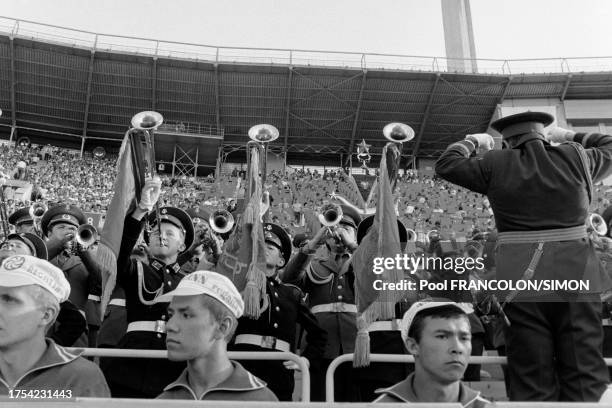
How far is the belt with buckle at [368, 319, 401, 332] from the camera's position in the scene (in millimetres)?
3666

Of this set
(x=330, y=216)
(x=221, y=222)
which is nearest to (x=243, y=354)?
(x=330, y=216)

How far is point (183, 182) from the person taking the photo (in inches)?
1051

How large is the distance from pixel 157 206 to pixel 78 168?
80.6ft

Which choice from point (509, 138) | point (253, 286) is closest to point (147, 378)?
point (253, 286)

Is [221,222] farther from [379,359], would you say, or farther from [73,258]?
[379,359]

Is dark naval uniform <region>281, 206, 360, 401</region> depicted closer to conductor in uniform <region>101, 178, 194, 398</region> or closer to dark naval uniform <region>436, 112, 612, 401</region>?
conductor in uniform <region>101, 178, 194, 398</region>

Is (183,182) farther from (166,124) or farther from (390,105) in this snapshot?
(390,105)

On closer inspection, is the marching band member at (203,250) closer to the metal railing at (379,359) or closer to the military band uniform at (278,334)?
the military band uniform at (278,334)

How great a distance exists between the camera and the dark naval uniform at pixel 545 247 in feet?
7.98

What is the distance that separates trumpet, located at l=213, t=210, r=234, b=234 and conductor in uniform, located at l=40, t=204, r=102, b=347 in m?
1.00

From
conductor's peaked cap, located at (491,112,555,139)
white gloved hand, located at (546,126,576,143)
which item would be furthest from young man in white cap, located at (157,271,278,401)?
white gloved hand, located at (546,126,576,143)

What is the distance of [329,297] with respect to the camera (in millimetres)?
4270

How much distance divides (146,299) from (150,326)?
0.18m

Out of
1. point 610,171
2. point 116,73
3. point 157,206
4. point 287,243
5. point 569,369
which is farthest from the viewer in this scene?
point 116,73
